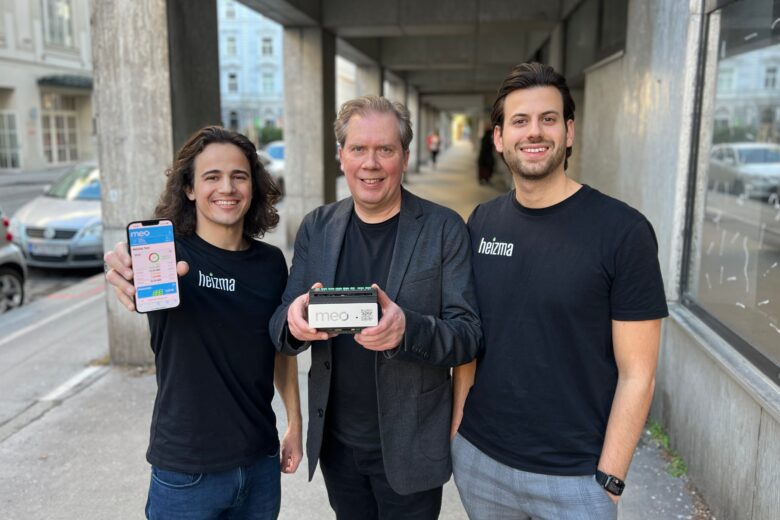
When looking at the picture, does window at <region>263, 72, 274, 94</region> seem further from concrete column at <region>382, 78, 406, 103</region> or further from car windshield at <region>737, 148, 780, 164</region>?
car windshield at <region>737, 148, 780, 164</region>

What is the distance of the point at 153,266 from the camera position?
1.89 meters

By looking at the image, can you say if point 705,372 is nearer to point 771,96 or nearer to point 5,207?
point 771,96

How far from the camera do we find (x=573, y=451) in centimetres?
189

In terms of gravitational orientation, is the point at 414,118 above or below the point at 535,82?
above

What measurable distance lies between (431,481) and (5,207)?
19611mm

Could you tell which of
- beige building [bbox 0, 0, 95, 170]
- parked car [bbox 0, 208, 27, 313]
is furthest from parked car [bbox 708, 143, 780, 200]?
beige building [bbox 0, 0, 95, 170]

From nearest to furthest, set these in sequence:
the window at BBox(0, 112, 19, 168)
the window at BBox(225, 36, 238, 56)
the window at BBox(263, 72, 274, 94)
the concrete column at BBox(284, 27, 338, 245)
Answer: the concrete column at BBox(284, 27, 338, 245)
the window at BBox(0, 112, 19, 168)
the window at BBox(225, 36, 238, 56)
the window at BBox(263, 72, 274, 94)

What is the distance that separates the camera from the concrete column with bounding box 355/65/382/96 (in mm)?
16656

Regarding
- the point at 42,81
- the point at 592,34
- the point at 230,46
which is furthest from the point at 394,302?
the point at 230,46

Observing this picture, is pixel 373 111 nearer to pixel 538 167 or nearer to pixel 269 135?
pixel 538 167

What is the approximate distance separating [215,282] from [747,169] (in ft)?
14.7

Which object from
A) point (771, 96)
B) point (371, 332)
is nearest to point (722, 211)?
point (771, 96)

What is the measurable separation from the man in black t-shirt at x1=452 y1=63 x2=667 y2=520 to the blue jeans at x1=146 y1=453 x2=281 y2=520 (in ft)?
2.49

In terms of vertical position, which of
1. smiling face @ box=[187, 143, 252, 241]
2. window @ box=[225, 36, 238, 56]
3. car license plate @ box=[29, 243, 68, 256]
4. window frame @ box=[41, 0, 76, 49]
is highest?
window @ box=[225, 36, 238, 56]
